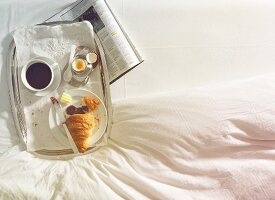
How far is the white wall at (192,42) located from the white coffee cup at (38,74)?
22 cm

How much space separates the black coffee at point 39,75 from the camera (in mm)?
1055

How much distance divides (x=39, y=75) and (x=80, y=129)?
227 millimetres

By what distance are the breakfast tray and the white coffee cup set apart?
3 centimetres

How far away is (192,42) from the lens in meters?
1.18

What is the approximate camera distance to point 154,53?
1.15 meters

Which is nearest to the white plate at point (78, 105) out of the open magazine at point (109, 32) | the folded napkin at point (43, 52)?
the folded napkin at point (43, 52)

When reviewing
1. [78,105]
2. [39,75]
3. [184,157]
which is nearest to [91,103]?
[78,105]

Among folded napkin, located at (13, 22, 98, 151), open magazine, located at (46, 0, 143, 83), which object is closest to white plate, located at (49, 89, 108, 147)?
folded napkin, located at (13, 22, 98, 151)

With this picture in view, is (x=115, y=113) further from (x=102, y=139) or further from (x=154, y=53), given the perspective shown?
(x=154, y=53)

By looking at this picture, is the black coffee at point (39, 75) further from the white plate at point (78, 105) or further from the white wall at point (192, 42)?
the white wall at point (192, 42)

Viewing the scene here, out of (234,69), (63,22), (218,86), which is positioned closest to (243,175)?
(218,86)

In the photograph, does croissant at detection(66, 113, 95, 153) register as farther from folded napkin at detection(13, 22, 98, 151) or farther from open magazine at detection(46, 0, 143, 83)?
open magazine at detection(46, 0, 143, 83)

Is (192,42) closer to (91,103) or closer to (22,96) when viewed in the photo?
(91,103)

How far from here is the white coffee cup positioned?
1.05 meters
